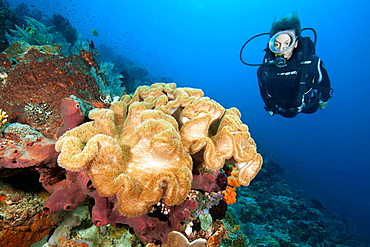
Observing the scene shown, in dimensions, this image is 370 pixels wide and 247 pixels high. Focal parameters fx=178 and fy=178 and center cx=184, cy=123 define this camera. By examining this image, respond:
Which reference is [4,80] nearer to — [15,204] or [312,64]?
[15,204]

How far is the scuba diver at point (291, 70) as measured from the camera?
5.89 m

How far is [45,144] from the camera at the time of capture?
1886 millimetres

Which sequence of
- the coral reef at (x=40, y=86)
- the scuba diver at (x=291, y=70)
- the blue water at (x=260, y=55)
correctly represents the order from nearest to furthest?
the coral reef at (x=40, y=86)
the scuba diver at (x=291, y=70)
the blue water at (x=260, y=55)

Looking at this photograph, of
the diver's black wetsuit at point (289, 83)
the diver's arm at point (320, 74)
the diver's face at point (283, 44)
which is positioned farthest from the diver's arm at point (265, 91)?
the diver's arm at point (320, 74)

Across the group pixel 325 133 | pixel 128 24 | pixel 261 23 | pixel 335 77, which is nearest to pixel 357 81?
pixel 335 77

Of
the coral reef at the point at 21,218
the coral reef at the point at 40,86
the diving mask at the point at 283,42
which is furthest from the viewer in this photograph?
the diving mask at the point at 283,42

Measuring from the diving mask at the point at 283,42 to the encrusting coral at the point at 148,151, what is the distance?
4835 mm

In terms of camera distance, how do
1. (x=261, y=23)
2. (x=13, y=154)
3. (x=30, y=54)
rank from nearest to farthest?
(x=13, y=154)
(x=30, y=54)
(x=261, y=23)

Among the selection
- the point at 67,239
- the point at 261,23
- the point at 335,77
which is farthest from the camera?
the point at 261,23

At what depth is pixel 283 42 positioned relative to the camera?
5848mm

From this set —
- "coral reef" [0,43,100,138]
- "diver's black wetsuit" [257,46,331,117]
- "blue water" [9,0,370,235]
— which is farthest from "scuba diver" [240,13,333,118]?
"blue water" [9,0,370,235]

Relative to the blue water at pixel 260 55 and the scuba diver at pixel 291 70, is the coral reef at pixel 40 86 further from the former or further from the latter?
the blue water at pixel 260 55

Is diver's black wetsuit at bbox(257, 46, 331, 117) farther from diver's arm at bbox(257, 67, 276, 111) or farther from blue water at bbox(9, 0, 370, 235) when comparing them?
blue water at bbox(9, 0, 370, 235)

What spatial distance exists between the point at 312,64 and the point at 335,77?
Answer: 136392 mm
